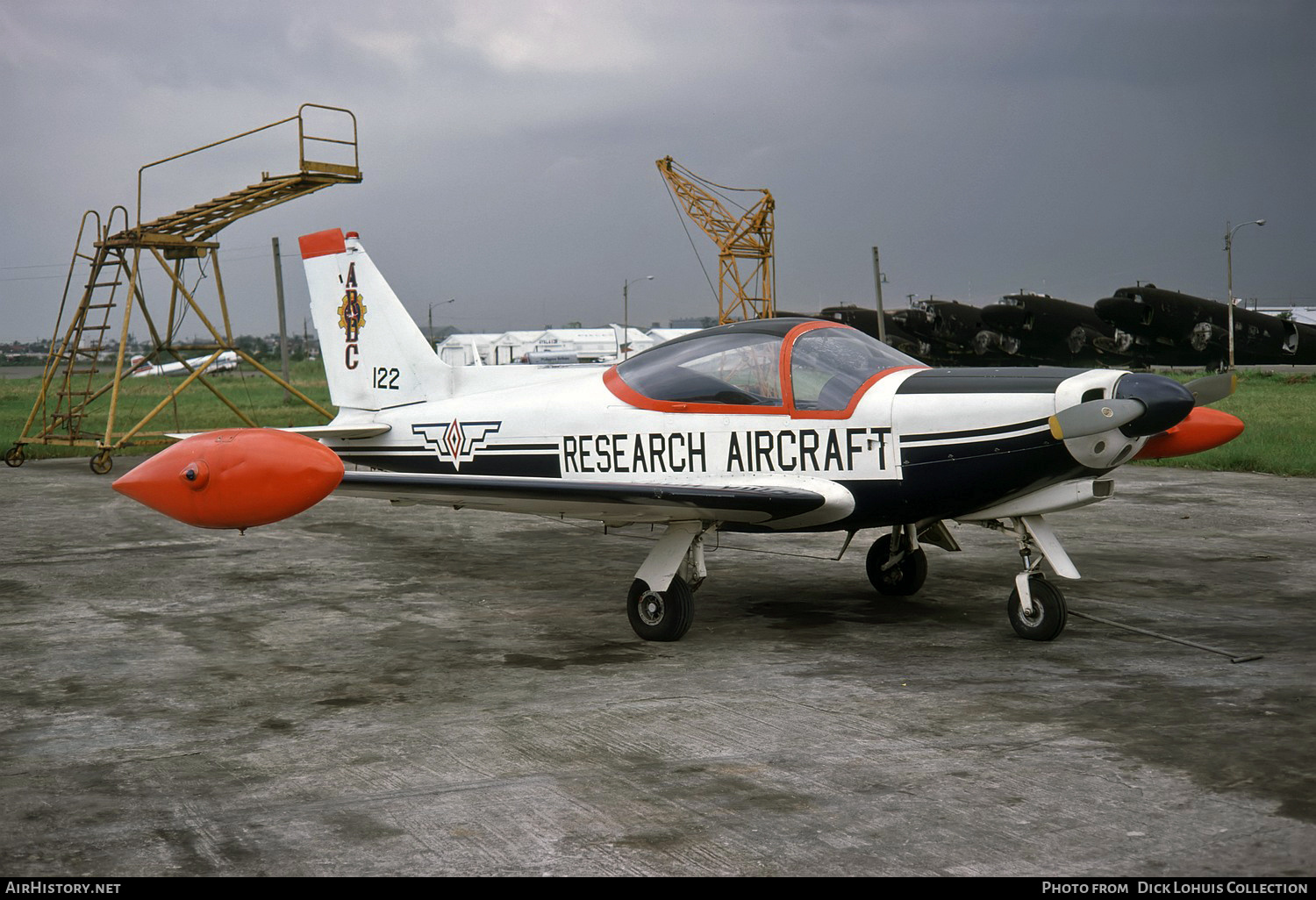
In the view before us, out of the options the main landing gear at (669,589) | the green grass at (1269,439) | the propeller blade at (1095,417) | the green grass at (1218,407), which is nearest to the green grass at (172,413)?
the green grass at (1218,407)

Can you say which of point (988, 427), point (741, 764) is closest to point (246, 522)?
point (741, 764)

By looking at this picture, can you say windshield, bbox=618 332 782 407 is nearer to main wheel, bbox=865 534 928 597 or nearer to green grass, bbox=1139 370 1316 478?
main wheel, bbox=865 534 928 597

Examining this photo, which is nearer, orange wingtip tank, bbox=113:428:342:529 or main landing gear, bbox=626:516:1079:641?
orange wingtip tank, bbox=113:428:342:529

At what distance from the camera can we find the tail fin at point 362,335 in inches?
402

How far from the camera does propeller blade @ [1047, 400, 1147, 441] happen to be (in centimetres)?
640

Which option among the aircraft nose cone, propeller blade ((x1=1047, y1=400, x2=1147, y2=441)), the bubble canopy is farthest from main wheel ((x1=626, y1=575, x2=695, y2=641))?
the aircraft nose cone

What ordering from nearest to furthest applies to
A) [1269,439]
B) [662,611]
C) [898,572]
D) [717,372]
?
1. [662,611]
2. [717,372]
3. [898,572]
4. [1269,439]

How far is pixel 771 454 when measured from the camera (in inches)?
295

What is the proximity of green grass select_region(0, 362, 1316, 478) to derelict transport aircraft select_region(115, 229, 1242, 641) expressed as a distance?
10.6m

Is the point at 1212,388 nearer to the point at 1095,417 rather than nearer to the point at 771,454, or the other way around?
the point at 1095,417

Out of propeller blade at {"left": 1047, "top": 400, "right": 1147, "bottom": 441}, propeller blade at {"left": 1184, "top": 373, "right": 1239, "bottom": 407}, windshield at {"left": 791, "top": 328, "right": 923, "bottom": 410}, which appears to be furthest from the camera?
propeller blade at {"left": 1184, "top": 373, "right": 1239, "bottom": 407}

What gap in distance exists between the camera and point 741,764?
16.4 ft

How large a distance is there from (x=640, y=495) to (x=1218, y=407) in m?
25.9

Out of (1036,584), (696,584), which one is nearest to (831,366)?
(696,584)
